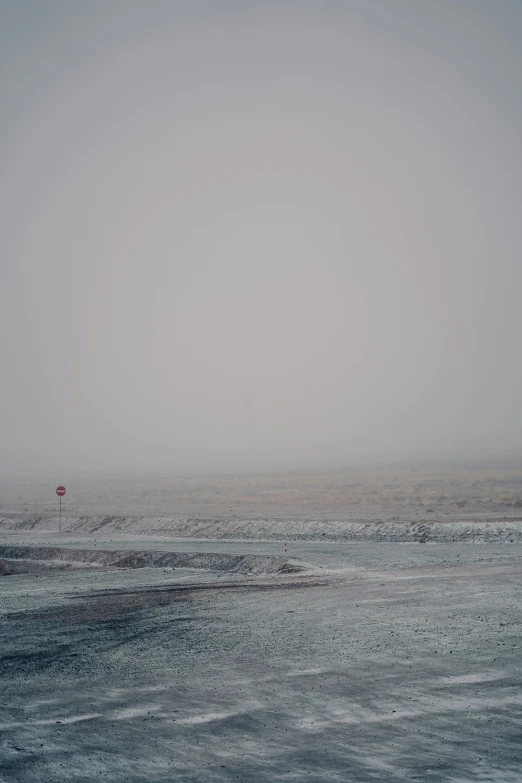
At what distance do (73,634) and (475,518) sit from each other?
2889 centimetres

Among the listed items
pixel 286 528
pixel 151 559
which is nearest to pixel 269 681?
pixel 151 559

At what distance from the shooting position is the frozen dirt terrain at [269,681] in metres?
9.66

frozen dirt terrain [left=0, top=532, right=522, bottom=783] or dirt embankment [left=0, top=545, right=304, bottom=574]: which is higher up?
frozen dirt terrain [left=0, top=532, right=522, bottom=783]

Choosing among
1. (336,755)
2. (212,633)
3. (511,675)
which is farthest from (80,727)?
(511,675)

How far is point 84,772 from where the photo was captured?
9438 millimetres

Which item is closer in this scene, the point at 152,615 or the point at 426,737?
the point at 426,737

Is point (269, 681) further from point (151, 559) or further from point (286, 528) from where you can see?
point (286, 528)

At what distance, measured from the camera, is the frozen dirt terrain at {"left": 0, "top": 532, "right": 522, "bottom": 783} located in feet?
31.7

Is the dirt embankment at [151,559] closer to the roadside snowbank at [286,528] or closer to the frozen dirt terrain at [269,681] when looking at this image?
the frozen dirt terrain at [269,681]

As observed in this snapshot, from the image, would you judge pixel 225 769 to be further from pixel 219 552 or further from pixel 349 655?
pixel 219 552

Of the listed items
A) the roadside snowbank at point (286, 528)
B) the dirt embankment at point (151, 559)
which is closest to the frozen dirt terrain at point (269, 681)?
the dirt embankment at point (151, 559)

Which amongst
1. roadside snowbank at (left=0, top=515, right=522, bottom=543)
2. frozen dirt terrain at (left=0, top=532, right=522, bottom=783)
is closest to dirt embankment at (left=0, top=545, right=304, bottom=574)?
frozen dirt terrain at (left=0, top=532, right=522, bottom=783)

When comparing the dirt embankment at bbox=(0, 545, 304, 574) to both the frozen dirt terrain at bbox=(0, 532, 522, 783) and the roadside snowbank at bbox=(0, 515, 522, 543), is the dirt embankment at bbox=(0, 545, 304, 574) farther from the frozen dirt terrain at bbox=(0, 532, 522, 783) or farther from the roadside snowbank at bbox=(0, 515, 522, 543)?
the roadside snowbank at bbox=(0, 515, 522, 543)

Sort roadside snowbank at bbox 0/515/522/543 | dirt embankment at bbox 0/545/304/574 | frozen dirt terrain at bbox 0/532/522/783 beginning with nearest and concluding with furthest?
frozen dirt terrain at bbox 0/532/522/783 < dirt embankment at bbox 0/545/304/574 < roadside snowbank at bbox 0/515/522/543
